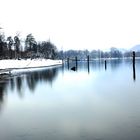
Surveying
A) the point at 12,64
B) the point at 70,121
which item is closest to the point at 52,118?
the point at 70,121

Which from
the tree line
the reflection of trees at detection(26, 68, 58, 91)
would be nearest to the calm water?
the reflection of trees at detection(26, 68, 58, 91)

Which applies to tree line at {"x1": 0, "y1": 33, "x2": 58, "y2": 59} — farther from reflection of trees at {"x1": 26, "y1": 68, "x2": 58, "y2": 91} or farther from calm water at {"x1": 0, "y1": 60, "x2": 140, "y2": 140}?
calm water at {"x1": 0, "y1": 60, "x2": 140, "y2": 140}

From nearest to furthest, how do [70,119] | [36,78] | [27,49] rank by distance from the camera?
[70,119] → [36,78] → [27,49]

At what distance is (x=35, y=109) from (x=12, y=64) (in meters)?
63.1

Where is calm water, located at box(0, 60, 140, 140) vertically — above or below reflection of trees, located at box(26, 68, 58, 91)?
above

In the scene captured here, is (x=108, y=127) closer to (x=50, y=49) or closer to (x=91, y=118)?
(x=91, y=118)

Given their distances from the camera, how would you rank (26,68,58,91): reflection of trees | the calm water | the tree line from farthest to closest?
the tree line
(26,68,58,91): reflection of trees
the calm water

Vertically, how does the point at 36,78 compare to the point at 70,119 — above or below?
below

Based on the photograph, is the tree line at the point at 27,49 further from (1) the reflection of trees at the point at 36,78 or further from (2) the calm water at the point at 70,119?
(2) the calm water at the point at 70,119

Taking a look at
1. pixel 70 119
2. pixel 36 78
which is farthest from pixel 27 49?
pixel 70 119

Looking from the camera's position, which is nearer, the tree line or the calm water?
the calm water

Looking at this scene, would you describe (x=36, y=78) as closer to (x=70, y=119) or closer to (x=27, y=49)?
(x=70, y=119)

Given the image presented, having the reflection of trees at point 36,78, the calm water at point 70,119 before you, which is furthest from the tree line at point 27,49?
the calm water at point 70,119

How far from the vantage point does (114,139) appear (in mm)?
11625
